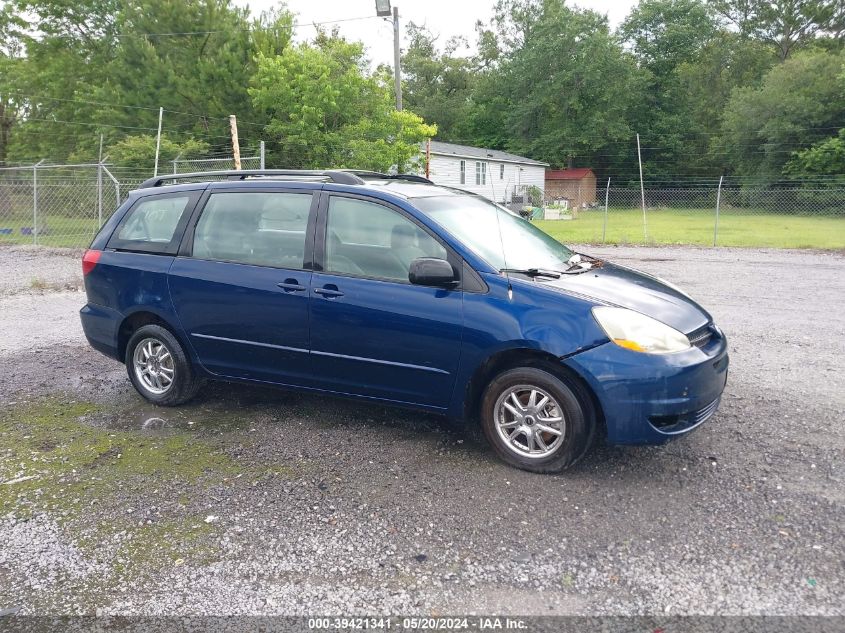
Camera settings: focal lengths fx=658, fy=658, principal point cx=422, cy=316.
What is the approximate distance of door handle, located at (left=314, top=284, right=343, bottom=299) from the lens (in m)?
4.29

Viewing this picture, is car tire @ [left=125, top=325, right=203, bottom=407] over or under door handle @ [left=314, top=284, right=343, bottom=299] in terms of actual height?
under

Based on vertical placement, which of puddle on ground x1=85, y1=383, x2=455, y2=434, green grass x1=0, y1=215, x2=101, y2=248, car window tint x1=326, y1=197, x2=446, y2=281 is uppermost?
green grass x1=0, y1=215, x2=101, y2=248

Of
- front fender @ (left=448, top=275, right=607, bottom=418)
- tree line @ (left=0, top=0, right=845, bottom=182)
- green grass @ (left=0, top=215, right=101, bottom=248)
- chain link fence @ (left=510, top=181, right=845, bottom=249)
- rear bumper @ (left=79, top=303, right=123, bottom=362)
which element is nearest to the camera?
front fender @ (left=448, top=275, right=607, bottom=418)

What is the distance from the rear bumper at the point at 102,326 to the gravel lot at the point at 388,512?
1.39ft

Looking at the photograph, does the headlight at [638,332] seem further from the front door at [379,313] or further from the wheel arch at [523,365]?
the front door at [379,313]

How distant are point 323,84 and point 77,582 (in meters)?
21.6

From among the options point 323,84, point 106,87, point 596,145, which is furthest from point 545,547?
point 596,145

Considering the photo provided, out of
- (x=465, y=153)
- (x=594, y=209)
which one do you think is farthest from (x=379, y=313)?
(x=594, y=209)

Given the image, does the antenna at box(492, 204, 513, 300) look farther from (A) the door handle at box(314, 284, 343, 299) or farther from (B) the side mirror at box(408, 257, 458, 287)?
(A) the door handle at box(314, 284, 343, 299)

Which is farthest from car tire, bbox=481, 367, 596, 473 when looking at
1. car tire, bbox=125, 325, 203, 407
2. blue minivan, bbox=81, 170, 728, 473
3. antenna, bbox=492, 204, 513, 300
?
car tire, bbox=125, 325, 203, 407

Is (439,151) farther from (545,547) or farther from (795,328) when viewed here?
(545,547)

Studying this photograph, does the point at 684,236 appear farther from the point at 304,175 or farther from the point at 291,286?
the point at 291,286

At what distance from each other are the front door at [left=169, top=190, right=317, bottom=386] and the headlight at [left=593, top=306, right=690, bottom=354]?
194cm

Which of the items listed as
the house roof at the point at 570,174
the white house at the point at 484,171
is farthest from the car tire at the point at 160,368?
the house roof at the point at 570,174
